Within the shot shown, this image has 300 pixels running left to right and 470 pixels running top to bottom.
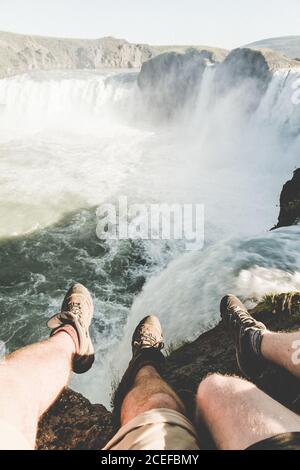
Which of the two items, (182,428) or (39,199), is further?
(39,199)

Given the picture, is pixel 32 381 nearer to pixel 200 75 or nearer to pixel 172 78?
pixel 200 75

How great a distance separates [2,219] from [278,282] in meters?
9.10

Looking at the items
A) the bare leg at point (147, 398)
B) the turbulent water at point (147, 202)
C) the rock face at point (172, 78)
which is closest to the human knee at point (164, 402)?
the bare leg at point (147, 398)

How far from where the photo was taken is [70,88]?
118 ft

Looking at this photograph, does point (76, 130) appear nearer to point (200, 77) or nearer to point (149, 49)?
point (200, 77)

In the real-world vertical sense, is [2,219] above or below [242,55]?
below

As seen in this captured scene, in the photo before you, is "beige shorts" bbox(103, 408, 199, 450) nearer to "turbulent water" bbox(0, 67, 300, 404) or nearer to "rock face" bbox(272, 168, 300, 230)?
"turbulent water" bbox(0, 67, 300, 404)

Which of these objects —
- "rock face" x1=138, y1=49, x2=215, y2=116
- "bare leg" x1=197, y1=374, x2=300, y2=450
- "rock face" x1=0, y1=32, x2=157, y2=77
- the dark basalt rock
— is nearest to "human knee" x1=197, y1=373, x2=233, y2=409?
"bare leg" x1=197, y1=374, x2=300, y2=450

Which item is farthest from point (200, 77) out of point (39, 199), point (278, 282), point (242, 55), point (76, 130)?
point (278, 282)

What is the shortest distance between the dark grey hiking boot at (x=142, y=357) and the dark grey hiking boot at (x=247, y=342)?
666mm

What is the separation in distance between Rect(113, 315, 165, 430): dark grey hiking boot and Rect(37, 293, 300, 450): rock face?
Result: 0.56 feet

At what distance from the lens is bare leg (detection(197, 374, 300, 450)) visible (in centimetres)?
144

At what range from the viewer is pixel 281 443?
131 cm

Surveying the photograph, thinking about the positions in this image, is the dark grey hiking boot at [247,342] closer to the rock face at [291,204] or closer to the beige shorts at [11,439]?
the beige shorts at [11,439]
